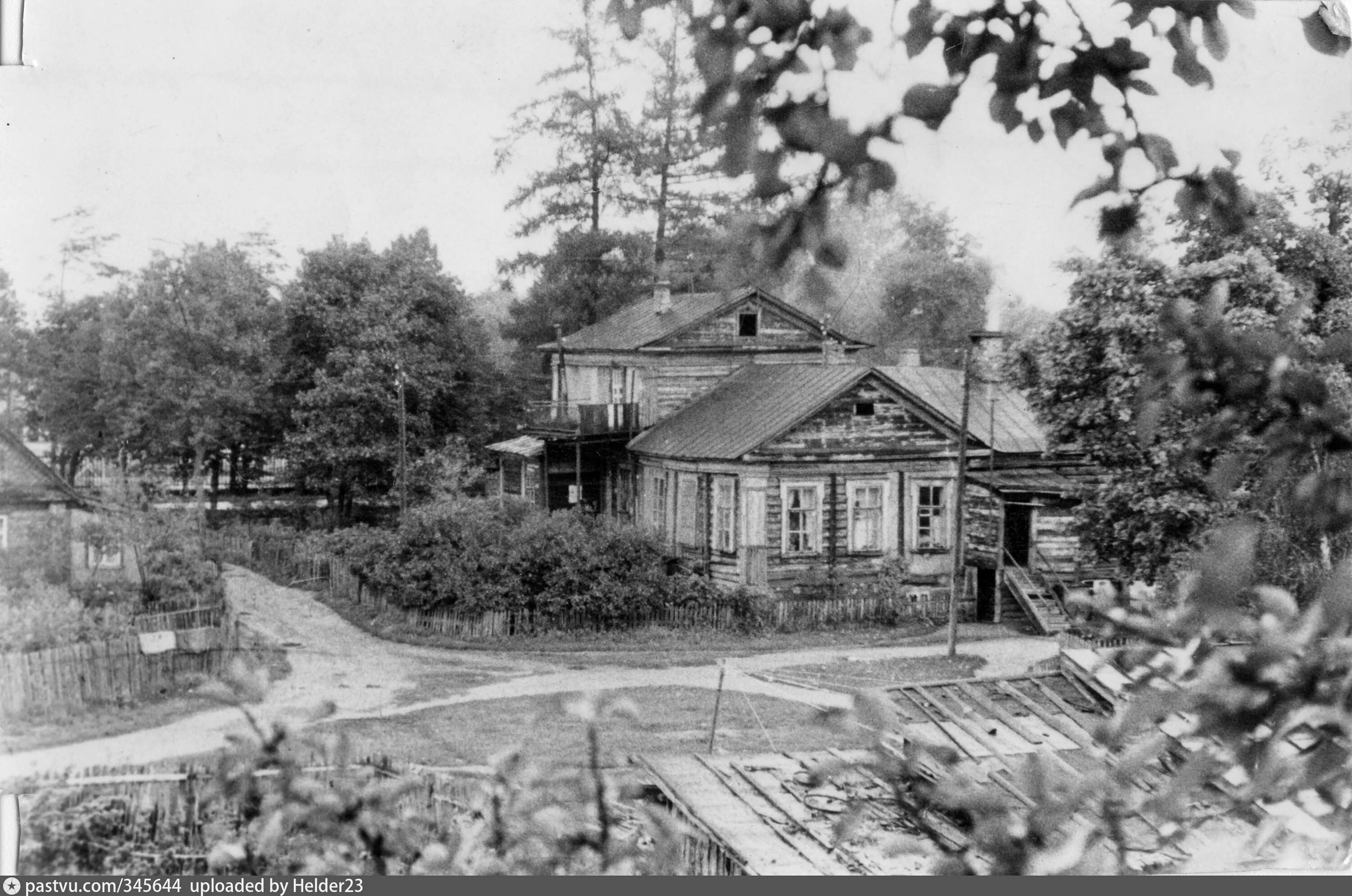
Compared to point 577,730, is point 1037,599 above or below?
above

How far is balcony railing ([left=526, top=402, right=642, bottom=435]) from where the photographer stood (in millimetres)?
3746

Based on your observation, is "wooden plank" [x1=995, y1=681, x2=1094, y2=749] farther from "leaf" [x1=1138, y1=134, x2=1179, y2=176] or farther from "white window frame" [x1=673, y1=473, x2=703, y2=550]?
"leaf" [x1=1138, y1=134, x2=1179, y2=176]

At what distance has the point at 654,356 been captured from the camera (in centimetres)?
379

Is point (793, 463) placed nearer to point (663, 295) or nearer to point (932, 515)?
point (932, 515)

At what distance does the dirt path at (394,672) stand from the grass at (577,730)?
0.04m

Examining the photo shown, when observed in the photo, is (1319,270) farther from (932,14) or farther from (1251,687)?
(1251,687)

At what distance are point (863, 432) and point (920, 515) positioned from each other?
20.4 inches

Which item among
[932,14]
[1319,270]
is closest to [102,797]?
[932,14]

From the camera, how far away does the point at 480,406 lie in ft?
12.4

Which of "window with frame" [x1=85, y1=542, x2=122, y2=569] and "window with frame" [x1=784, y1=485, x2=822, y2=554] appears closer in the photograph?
"window with frame" [x1=85, y1=542, x2=122, y2=569]

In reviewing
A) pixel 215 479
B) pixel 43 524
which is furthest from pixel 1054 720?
pixel 43 524

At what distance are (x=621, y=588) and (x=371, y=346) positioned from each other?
4.02 feet

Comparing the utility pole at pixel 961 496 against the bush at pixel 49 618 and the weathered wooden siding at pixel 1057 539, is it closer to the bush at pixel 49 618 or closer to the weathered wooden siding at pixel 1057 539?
the weathered wooden siding at pixel 1057 539

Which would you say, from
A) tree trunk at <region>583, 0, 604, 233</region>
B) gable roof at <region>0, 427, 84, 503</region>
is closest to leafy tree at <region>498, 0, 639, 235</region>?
tree trunk at <region>583, 0, 604, 233</region>
